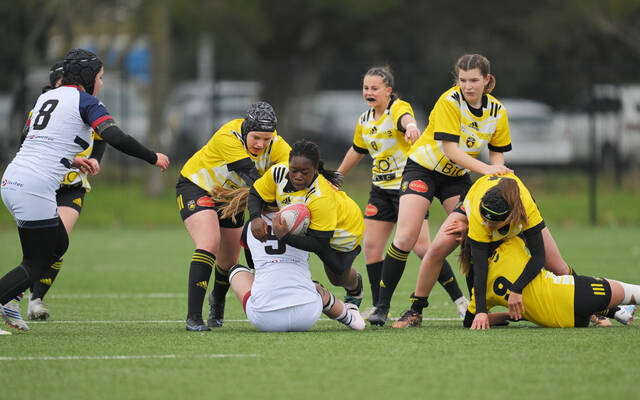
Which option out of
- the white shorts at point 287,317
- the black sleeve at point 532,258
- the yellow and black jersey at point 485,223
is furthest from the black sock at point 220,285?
the black sleeve at point 532,258

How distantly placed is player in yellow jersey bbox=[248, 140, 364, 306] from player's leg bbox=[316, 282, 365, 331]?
21 cm

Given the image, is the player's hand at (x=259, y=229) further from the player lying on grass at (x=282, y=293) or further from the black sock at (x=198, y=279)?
the black sock at (x=198, y=279)

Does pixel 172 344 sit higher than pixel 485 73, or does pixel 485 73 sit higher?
pixel 485 73

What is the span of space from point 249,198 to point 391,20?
20.3 meters

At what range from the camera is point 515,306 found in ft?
20.9

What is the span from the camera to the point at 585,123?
62.5 ft

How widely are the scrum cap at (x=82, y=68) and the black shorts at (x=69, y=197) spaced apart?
5.48ft

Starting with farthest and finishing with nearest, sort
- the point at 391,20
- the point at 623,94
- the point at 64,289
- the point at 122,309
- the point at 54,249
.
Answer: the point at 391,20 < the point at 623,94 < the point at 64,289 < the point at 122,309 < the point at 54,249

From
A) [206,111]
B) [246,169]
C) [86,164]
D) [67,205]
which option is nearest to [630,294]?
[246,169]

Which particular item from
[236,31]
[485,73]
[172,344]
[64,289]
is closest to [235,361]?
[172,344]

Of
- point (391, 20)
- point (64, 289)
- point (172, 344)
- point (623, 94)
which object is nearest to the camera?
point (172, 344)


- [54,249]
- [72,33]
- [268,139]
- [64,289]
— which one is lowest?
[64,289]

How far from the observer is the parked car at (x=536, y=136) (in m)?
19.3

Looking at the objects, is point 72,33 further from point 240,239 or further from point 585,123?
point 240,239
